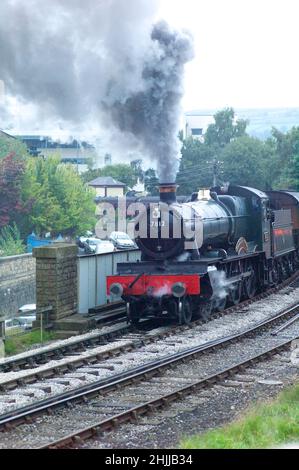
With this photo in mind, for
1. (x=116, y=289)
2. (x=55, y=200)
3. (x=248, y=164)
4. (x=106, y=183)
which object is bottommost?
(x=116, y=289)

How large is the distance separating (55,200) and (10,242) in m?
5.75

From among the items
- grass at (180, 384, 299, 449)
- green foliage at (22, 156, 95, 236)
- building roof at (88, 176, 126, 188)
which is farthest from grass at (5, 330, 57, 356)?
building roof at (88, 176, 126, 188)

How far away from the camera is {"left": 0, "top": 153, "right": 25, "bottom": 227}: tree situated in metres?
47.7

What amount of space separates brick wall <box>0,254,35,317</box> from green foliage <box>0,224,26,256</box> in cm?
589

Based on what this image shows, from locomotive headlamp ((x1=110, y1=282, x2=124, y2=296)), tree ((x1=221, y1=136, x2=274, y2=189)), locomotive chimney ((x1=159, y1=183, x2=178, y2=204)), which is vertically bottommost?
locomotive headlamp ((x1=110, y1=282, x2=124, y2=296))

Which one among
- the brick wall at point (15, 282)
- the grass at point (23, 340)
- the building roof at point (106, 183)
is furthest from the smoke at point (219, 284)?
the building roof at point (106, 183)

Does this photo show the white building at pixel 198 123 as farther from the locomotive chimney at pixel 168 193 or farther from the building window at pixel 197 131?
the locomotive chimney at pixel 168 193

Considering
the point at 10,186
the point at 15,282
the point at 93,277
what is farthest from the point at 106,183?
the point at 93,277

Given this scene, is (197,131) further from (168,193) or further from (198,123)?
(168,193)

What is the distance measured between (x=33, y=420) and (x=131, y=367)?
3530 mm

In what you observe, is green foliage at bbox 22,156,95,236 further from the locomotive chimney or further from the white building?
the white building

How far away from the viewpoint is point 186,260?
56.6 ft

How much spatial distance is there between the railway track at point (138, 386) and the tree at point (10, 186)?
3395 centimetres

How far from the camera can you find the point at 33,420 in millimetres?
9328
